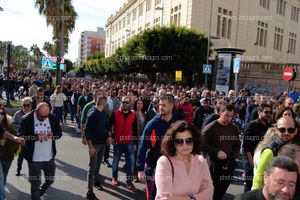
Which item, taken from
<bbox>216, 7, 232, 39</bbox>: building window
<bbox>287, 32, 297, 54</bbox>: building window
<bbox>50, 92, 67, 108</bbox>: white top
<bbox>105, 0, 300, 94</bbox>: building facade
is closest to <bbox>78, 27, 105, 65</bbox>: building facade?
<bbox>105, 0, 300, 94</bbox>: building facade

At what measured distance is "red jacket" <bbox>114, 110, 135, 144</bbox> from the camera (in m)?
7.19

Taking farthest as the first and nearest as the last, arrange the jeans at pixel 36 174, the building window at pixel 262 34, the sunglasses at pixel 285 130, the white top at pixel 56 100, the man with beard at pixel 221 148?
the building window at pixel 262 34, the white top at pixel 56 100, the jeans at pixel 36 174, the man with beard at pixel 221 148, the sunglasses at pixel 285 130

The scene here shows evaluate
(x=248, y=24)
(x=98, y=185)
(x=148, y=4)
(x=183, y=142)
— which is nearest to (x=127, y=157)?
(x=98, y=185)

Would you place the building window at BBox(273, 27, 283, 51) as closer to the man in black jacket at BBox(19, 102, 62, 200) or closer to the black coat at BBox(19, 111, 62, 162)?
the black coat at BBox(19, 111, 62, 162)

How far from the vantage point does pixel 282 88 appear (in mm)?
24312

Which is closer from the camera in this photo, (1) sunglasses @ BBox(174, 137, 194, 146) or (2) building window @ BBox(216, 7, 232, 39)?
(1) sunglasses @ BBox(174, 137, 194, 146)

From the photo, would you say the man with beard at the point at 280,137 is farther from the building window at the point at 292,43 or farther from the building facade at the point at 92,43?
the building facade at the point at 92,43

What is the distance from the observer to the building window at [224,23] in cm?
3606

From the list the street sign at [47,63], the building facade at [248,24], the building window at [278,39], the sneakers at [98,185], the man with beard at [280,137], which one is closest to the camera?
the man with beard at [280,137]

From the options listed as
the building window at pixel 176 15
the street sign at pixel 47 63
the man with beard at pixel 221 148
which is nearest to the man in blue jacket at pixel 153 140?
the man with beard at pixel 221 148

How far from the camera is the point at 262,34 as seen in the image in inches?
1671

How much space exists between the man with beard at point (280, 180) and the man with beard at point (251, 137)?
127 inches

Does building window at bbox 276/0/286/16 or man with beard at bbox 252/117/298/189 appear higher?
building window at bbox 276/0/286/16

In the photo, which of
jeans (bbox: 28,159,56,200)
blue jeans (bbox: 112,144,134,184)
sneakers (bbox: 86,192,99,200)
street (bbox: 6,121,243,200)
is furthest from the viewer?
blue jeans (bbox: 112,144,134,184)
